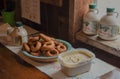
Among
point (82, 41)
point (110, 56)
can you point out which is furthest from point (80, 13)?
point (110, 56)

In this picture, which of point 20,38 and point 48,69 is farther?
point 20,38

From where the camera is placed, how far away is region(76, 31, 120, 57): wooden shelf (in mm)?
1100

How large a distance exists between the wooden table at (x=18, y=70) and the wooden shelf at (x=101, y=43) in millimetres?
131

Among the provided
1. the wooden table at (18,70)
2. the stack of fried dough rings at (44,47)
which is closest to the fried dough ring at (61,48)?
the stack of fried dough rings at (44,47)

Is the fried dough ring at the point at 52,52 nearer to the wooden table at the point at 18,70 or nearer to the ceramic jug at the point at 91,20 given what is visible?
the wooden table at the point at 18,70

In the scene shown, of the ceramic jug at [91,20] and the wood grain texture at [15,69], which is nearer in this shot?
the wood grain texture at [15,69]

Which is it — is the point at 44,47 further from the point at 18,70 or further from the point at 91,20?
the point at 91,20

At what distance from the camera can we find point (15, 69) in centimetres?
102

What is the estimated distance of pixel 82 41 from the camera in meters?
1.25

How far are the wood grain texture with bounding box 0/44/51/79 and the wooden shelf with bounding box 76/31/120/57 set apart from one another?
358 millimetres

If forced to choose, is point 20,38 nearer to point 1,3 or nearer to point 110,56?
point 110,56

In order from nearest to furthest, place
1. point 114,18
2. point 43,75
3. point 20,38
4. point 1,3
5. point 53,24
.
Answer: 1. point 43,75
2. point 114,18
3. point 20,38
4. point 53,24
5. point 1,3

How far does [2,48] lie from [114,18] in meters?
0.64

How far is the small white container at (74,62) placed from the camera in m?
0.93
